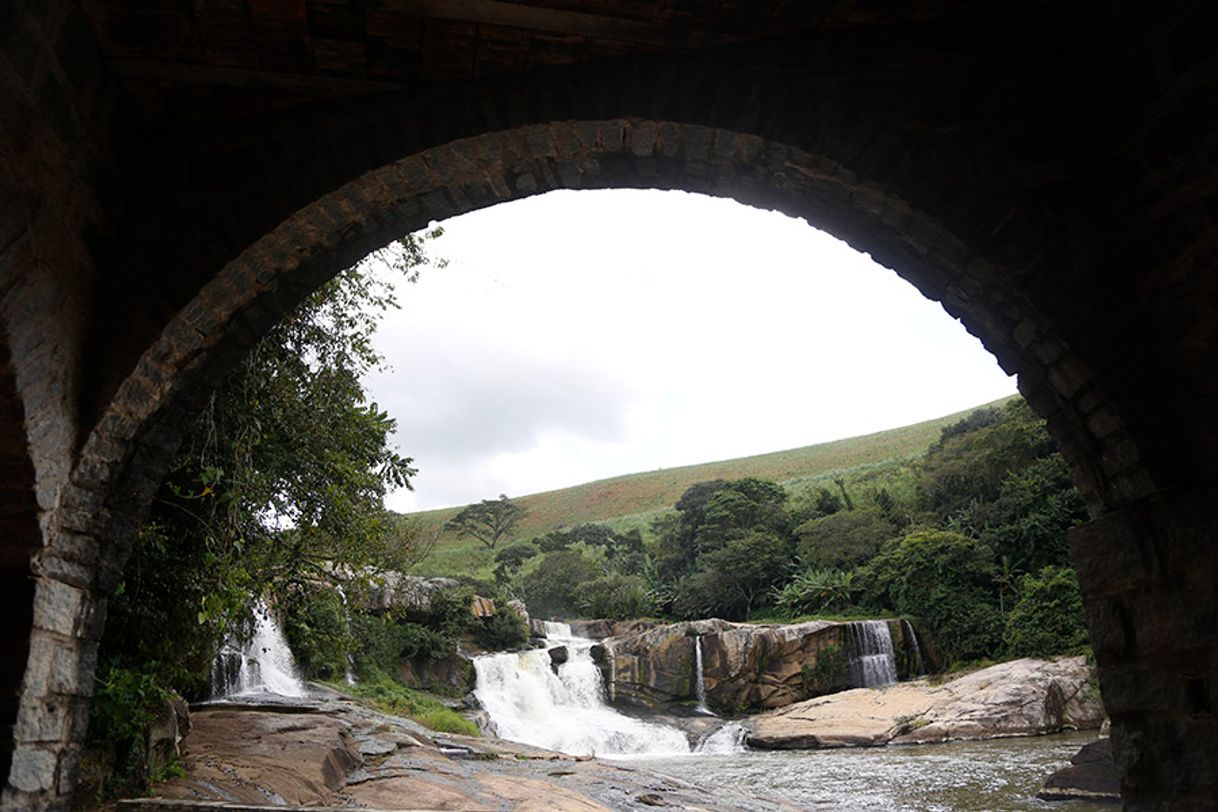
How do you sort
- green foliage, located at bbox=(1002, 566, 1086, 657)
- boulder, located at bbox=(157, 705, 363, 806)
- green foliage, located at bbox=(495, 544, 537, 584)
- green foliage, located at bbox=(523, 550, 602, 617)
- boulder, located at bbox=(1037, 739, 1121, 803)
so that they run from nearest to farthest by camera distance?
boulder, located at bbox=(157, 705, 363, 806), boulder, located at bbox=(1037, 739, 1121, 803), green foliage, located at bbox=(1002, 566, 1086, 657), green foliage, located at bbox=(523, 550, 602, 617), green foliage, located at bbox=(495, 544, 537, 584)

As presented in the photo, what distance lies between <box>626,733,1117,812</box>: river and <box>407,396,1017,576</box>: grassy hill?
25458 millimetres

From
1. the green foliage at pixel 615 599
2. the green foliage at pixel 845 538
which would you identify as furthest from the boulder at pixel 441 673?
the green foliage at pixel 845 538

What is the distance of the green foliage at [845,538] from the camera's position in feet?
71.8

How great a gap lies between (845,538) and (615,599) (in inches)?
289

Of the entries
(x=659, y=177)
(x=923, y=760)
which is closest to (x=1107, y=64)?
(x=659, y=177)

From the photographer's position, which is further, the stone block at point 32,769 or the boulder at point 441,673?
the boulder at point 441,673

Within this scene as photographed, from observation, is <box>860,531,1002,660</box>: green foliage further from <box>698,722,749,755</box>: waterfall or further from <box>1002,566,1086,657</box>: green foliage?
<box>698,722,749,755</box>: waterfall

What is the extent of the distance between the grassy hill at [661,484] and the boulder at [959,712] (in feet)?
75.1

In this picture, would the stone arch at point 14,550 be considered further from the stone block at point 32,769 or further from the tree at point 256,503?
the tree at point 256,503

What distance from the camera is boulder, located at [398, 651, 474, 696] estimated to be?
15.9 meters

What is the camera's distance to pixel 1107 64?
308 cm

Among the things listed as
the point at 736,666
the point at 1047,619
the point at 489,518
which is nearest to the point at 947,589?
the point at 1047,619

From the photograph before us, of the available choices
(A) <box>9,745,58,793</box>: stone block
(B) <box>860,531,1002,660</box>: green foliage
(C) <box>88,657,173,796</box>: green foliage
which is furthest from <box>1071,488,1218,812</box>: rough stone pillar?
(B) <box>860,531,1002,660</box>: green foliage

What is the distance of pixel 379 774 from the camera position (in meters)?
6.30
